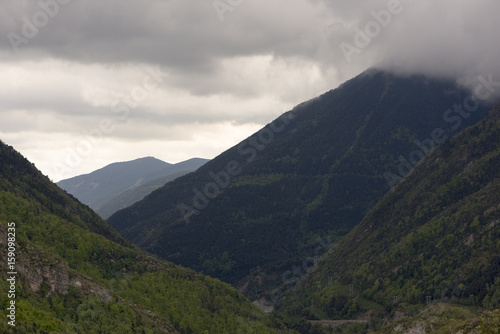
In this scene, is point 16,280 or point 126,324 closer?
point 16,280

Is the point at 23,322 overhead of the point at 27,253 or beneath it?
beneath

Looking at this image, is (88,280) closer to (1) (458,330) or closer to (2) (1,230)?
(2) (1,230)

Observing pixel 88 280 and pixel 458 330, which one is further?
pixel 88 280

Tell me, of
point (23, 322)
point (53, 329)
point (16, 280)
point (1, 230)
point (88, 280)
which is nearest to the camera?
point (23, 322)

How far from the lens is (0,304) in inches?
5320

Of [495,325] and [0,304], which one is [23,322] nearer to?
[0,304]

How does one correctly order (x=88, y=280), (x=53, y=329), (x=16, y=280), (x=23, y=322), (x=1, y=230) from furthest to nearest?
1. (x=88, y=280)
2. (x=1, y=230)
3. (x=16, y=280)
4. (x=53, y=329)
5. (x=23, y=322)

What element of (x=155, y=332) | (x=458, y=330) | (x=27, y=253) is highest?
(x=27, y=253)

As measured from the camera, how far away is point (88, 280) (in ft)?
623

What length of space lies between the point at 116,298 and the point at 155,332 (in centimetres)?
1834

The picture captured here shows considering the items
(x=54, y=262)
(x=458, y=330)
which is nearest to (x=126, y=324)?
(x=54, y=262)

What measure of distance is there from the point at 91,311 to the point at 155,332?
26869mm

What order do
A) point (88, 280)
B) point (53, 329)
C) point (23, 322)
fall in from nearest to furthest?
point (23, 322) → point (53, 329) → point (88, 280)

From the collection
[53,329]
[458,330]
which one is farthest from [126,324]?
[458,330]
